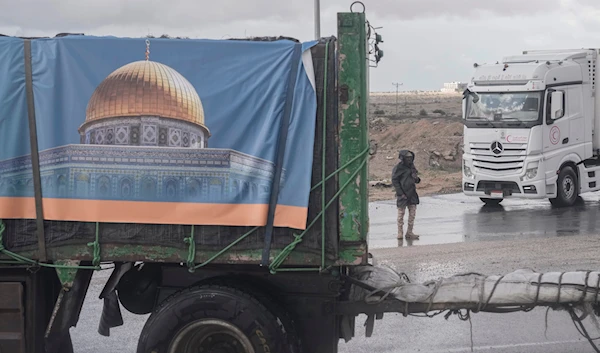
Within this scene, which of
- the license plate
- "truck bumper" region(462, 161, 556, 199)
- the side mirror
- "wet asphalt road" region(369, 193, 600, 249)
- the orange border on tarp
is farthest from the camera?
the license plate

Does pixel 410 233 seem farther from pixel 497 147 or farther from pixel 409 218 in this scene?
pixel 497 147

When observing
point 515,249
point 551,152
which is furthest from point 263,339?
point 551,152

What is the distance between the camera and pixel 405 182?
15.8 meters

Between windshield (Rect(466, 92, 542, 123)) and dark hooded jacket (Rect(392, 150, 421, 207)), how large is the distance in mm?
4243

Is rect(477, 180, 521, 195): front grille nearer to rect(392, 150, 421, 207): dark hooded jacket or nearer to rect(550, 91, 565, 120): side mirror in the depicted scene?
rect(550, 91, 565, 120): side mirror

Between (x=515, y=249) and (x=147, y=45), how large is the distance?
9072 mm

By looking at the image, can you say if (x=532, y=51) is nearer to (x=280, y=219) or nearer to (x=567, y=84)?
(x=567, y=84)

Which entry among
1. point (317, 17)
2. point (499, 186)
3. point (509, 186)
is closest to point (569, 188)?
point (509, 186)

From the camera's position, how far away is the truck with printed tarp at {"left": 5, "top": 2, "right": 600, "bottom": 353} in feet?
Answer: 17.6

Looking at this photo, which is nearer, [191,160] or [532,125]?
[191,160]

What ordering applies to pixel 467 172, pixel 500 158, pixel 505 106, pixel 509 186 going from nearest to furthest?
pixel 505 106 < pixel 500 158 < pixel 509 186 < pixel 467 172

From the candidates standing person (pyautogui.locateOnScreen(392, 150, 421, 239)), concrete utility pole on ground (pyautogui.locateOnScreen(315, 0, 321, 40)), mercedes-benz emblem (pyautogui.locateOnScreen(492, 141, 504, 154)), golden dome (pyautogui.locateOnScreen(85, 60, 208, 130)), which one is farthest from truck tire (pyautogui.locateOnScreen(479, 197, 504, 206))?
golden dome (pyautogui.locateOnScreen(85, 60, 208, 130))

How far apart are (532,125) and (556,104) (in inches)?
28.9

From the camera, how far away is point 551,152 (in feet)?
62.8
